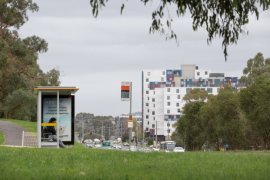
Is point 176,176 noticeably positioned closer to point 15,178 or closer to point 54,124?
point 15,178

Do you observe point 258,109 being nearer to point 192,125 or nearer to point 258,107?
point 258,107

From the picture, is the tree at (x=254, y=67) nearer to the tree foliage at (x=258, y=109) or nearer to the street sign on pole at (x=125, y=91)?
the tree foliage at (x=258, y=109)

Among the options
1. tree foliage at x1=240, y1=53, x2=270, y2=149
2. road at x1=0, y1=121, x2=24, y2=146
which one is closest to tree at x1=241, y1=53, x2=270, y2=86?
tree foliage at x1=240, y1=53, x2=270, y2=149

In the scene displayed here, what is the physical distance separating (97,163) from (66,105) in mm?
18308

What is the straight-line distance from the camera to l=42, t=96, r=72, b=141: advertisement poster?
33.7 m

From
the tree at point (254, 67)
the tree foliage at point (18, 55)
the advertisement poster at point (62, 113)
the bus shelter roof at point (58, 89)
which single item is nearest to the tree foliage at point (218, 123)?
the tree at point (254, 67)

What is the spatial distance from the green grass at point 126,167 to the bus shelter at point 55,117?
1429cm

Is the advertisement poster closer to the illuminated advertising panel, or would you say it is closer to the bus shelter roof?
the illuminated advertising panel

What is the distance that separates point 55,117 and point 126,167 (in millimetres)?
19089

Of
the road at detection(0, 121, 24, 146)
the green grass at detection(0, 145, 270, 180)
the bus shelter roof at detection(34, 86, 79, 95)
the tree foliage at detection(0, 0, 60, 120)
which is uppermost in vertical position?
the tree foliage at detection(0, 0, 60, 120)

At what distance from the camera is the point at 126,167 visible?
1492cm

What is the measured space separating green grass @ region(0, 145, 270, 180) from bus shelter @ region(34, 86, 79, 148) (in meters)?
14.3

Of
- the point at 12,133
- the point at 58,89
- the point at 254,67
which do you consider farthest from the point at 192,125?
the point at 58,89

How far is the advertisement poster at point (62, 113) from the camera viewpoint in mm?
33656
